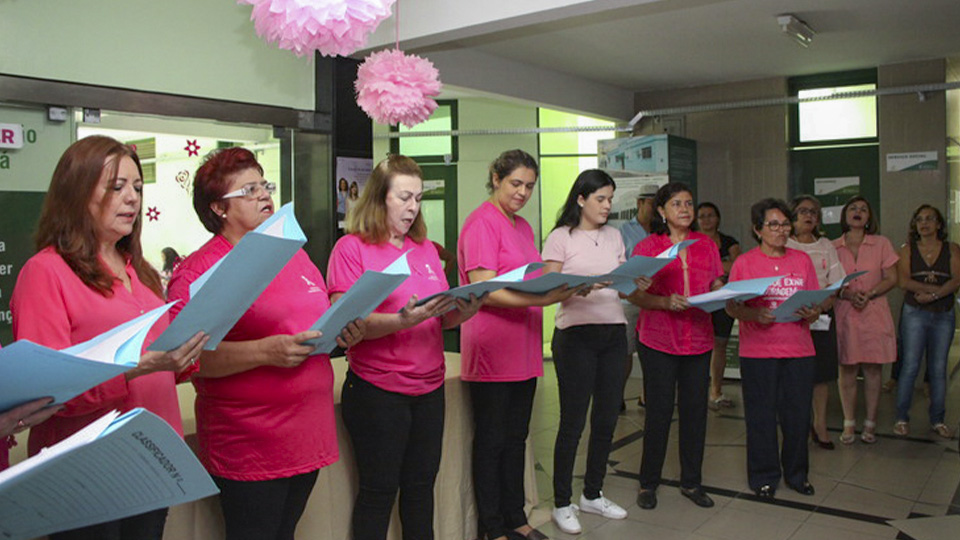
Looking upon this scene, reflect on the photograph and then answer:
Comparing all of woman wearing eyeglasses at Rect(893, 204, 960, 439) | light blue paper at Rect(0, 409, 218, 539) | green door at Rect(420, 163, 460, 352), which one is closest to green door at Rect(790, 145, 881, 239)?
woman wearing eyeglasses at Rect(893, 204, 960, 439)

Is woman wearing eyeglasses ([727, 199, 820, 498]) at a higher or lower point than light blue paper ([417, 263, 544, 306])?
lower

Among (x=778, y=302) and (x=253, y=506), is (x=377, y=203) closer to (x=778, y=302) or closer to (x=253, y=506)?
(x=253, y=506)

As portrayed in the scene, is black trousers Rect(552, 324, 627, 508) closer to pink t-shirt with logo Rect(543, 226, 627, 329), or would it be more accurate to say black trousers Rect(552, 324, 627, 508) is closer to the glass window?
pink t-shirt with logo Rect(543, 226, 627, 329)

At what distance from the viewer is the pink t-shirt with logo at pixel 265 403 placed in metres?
1.95

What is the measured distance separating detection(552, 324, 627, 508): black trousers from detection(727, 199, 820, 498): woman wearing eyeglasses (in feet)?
2.64

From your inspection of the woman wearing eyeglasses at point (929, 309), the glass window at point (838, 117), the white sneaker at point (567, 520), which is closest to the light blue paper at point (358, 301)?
the white sneaker at point (567, 520)

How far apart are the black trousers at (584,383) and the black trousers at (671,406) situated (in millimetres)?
342

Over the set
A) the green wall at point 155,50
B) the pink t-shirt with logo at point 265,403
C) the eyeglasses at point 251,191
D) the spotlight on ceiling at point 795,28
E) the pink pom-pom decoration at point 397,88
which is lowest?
the pink t-shirt with logo at point 265,403

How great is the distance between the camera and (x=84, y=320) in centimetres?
161

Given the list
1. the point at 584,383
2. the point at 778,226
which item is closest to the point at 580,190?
the point at 584,383

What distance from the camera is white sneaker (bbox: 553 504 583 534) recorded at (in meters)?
3.53

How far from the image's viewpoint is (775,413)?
4.00m

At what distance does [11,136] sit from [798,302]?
3.68 m

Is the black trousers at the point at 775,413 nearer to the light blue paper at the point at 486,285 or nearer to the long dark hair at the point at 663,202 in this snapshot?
the long dark hair at the point at 663,202
